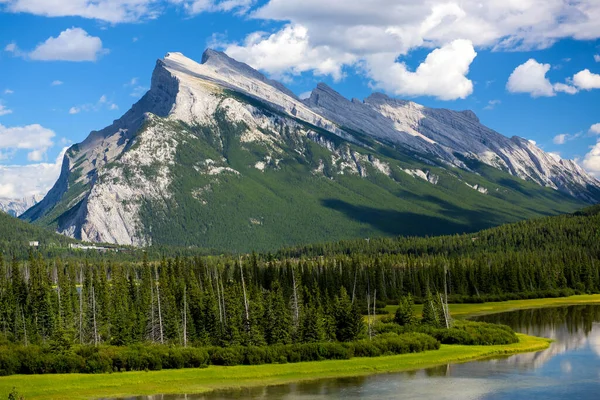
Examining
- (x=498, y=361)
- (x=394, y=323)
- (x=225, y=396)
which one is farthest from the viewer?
(x=394, y=323)

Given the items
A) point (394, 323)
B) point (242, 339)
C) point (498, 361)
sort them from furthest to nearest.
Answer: point (394, 323) < point (242, 339) < point (498, 361)

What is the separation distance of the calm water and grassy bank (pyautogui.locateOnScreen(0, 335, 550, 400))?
362cm

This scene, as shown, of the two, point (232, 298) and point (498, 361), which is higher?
point (232, 298)

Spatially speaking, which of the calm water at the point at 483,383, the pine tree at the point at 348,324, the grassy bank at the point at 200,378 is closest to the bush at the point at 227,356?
the grassy bank at the point at 200,378

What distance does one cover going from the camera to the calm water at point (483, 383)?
308 feet

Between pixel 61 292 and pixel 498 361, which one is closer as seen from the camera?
pixel 498 361

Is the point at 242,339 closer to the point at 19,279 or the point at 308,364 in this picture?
the point at 308,364

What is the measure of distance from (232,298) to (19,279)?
54.4 metres

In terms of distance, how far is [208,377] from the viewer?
4274 inches

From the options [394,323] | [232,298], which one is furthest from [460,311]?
[232,298]

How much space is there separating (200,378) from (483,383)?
37.0 m

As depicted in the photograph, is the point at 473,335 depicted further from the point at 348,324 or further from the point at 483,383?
the point at 483,383

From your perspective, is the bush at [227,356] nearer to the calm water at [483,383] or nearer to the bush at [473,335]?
the calm water at [483,383]

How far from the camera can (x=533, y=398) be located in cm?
9031
